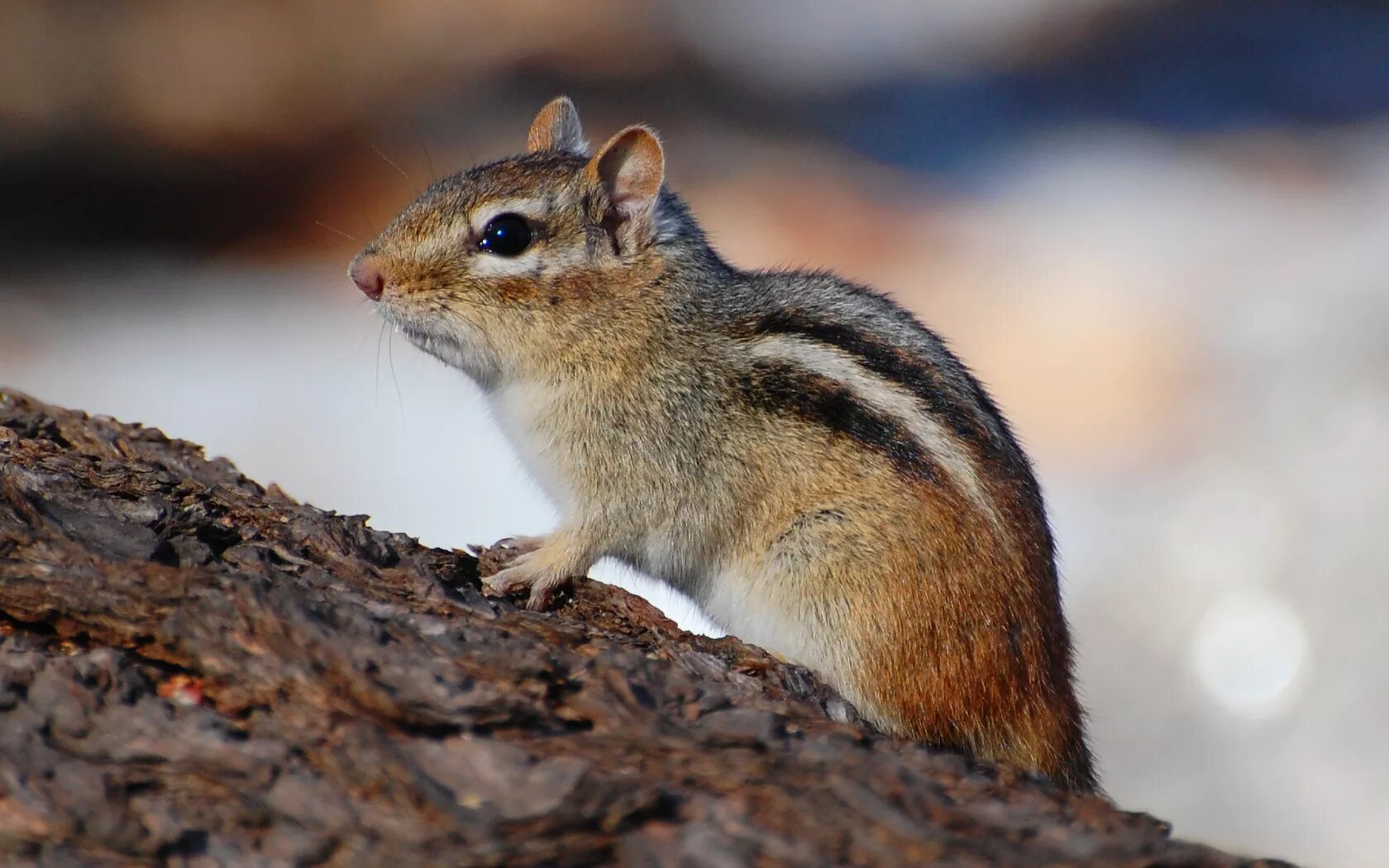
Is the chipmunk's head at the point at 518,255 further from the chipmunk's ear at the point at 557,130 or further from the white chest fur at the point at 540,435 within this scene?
the chipmunk's ear at the point at 557,130

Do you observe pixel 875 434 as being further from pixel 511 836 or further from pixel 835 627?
pixel 511 836

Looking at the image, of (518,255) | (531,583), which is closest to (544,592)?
(531,583)

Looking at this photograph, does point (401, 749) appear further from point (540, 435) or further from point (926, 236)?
point (926, 236)

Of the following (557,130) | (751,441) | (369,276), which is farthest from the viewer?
(557,130)

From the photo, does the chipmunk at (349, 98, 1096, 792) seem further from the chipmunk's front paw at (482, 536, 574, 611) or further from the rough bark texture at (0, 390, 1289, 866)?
the rough bark texture at (0, 390, 1289, 866)

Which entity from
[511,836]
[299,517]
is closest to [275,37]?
[299,517]

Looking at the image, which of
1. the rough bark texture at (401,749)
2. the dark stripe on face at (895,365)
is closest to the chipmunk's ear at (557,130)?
the dark stripe on face at (895,365)
